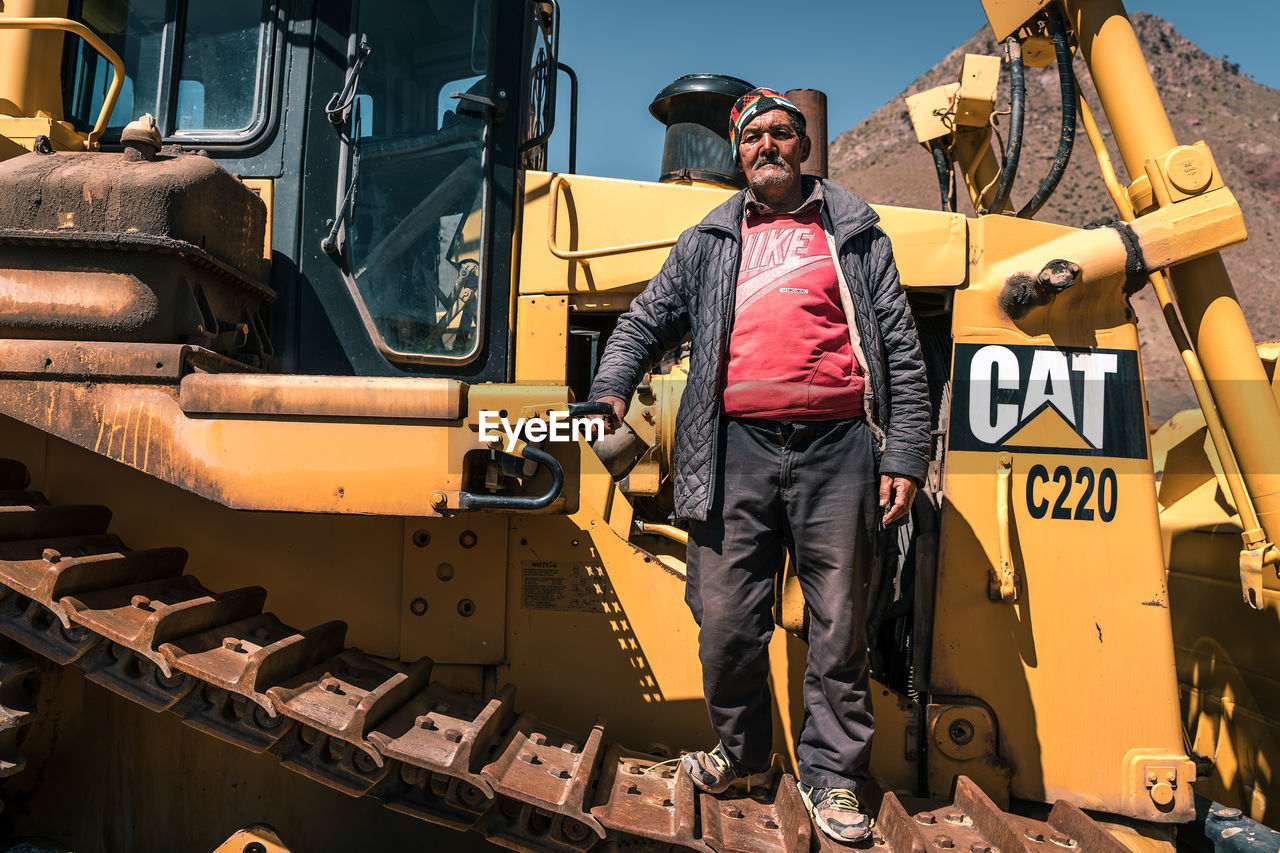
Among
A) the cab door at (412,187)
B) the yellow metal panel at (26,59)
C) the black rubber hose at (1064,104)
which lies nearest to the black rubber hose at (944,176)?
the black rubber hose at (1064,104)

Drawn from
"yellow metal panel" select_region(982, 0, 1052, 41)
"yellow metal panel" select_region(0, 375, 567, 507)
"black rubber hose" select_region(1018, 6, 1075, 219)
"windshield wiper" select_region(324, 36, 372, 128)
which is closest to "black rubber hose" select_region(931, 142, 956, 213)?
"black rubber hose" select_region(1018, 6, 1075, 219)

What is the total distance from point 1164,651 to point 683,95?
2685mm

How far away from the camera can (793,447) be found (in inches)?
90.3

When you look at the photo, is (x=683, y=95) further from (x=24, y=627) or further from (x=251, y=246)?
(x=24, y=627)

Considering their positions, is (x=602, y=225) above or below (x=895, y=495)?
above

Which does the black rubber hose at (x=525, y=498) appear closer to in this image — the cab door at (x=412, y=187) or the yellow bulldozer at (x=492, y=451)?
the yellow bulldozer at (x=492, y=451)

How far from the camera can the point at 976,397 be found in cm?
272

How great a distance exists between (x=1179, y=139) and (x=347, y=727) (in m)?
58.6

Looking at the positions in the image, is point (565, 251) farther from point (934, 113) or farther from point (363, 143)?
point (934, 113)

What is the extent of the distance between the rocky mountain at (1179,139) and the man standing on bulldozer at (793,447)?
37.0 metres

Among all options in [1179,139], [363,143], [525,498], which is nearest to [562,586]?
[525,498]

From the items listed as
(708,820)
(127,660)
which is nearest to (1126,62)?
(708,820)

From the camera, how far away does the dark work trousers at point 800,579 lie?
223 centimetres

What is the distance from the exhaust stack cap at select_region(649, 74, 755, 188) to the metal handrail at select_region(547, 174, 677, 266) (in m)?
1.01
